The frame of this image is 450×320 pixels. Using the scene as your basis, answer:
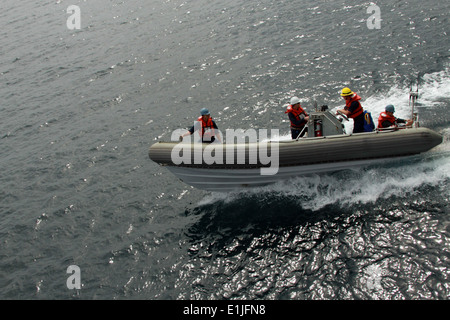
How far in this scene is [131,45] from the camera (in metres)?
26.3

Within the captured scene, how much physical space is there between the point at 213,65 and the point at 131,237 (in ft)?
41.9

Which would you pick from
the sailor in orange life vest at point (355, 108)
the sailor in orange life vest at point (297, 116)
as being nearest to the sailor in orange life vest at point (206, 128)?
the sailor in orange life vest at point (297, 116)

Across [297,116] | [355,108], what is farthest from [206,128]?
[355,108]

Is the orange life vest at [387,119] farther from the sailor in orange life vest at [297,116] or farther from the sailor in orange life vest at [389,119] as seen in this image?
the sailor in orange life vest at [297,116]

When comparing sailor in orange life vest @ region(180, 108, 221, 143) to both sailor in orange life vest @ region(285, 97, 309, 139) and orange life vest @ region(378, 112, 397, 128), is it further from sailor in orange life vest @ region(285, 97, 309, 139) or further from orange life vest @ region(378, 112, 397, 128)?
orange life vest @ region(378, 112, 397, 128)

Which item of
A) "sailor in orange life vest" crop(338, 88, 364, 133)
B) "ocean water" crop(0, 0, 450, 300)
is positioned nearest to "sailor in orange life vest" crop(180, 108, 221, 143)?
"ocean water" crop(0, 0, 450, 300)

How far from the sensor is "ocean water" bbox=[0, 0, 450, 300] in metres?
10.2

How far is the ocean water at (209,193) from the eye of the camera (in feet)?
33.6

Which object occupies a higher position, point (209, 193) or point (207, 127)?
point (207, 127)

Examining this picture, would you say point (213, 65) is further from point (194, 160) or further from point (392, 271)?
point (392, 271)

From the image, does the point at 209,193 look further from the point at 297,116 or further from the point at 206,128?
the point at 297,116

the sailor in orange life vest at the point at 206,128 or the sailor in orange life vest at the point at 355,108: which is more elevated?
the sailor in orange life vest at the point at 355,108

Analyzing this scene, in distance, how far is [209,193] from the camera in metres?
13.6
